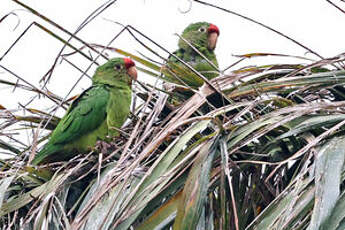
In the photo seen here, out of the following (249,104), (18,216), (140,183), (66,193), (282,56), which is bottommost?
(18,216)

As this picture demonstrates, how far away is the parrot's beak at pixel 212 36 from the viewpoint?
5.00 meters

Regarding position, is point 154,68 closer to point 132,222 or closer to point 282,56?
point 282,56

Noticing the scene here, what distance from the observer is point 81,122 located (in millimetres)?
3879

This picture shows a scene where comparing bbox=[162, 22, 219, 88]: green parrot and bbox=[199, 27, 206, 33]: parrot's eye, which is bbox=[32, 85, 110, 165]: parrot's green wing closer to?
bbox=[162, 22, 219, 88]: green parrot

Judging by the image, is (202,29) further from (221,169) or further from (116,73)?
(221,169)

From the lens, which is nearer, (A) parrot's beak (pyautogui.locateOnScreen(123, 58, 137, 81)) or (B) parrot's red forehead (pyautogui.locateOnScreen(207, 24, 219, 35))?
(A) parrot's beak (pyautogui.locateOnScreen(123, 58, 137, 81))

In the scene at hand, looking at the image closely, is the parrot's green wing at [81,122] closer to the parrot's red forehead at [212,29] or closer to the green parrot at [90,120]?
the green parrot at [90,120]

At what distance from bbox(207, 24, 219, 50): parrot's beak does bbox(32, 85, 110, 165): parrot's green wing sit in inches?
48.8

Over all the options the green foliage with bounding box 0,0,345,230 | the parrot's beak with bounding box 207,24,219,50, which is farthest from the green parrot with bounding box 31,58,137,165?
the parrot's beak with bounding box 207,24,219,50

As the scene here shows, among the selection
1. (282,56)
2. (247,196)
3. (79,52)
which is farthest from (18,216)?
(282,56)

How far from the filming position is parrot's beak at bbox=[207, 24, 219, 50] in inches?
197

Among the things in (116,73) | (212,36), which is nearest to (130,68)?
(116,73)

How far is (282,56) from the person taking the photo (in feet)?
8.77

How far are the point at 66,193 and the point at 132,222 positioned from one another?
0.59 metres
